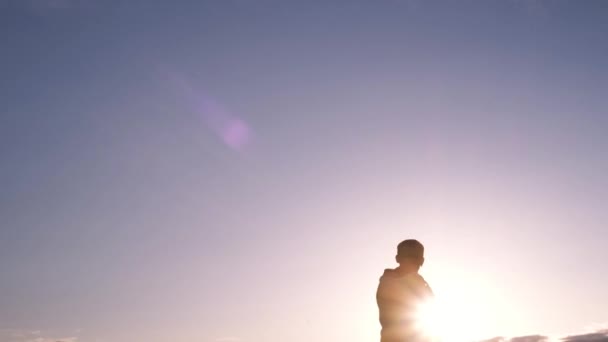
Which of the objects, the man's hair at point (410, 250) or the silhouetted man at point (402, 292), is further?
the man's hair at point (410, 250)

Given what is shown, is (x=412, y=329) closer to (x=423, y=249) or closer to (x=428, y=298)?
(x=428, y=298)

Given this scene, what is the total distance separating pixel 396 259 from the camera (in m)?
11.1

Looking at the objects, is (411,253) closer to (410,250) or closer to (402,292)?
(410,250)

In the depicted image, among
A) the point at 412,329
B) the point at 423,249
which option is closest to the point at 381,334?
the point at 412,329

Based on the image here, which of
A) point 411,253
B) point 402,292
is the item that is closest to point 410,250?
point 411,253

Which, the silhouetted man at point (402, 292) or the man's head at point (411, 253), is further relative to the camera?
the man's head at point (411, 253)

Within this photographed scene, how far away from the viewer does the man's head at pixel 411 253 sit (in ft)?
36.0

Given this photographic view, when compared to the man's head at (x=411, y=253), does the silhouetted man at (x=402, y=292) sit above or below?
below

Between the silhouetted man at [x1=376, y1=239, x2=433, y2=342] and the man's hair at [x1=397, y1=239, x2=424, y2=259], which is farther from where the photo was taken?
the man's hair at [x1=397, y1=239, x2=424, y2=259]

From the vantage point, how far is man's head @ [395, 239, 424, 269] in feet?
36.0

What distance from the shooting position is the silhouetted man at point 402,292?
10805mm

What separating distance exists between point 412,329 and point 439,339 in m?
0.44

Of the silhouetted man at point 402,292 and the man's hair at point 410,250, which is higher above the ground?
the man's hair at point 410,250

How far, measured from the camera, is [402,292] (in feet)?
35.6
